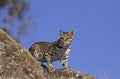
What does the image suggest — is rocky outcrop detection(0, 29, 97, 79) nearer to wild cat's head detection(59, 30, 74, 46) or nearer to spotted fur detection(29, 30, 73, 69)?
spotted fur detection(29, 30, 73, 69)

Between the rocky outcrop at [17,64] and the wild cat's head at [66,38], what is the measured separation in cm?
287

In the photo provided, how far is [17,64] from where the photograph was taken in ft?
42.3

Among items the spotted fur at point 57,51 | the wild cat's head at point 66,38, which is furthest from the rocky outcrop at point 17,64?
the wild cat's head at point 66,38

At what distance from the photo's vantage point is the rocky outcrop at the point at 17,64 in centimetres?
1250

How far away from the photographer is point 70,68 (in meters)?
15.8

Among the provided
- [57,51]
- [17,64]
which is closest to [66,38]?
[57,51]

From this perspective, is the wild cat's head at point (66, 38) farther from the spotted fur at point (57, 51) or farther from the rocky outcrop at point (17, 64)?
the rocky outcrop at point (17, 64)

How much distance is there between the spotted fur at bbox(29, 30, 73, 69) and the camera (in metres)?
17.0

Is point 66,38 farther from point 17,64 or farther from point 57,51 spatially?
point 17,64

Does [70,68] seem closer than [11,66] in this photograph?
No

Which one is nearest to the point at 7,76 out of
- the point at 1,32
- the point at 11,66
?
the point at 11,66

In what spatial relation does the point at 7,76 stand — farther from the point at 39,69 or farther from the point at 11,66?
the point at 39,69

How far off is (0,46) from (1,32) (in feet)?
3.04

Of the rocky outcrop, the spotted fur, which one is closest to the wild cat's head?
the spotted fur
